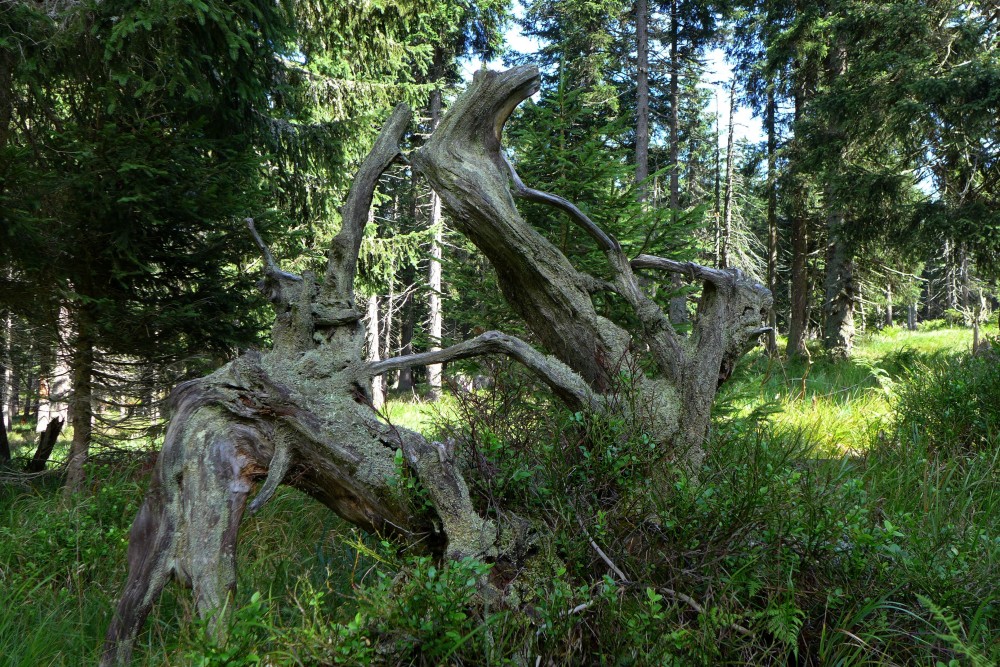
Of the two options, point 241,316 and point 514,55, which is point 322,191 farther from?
point 514,55

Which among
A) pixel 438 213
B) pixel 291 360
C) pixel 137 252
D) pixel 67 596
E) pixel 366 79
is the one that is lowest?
pixel 67 596

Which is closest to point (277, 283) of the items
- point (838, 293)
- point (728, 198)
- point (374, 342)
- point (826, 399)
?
point (826, 399)

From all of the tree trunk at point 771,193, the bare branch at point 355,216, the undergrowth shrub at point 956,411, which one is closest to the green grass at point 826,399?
the undergrowth shrub at point 956,411

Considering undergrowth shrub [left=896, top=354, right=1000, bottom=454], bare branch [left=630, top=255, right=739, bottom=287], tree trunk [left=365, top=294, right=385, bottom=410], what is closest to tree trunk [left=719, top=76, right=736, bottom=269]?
tree trunk [left=365, top=294, right=385, bottom=410]

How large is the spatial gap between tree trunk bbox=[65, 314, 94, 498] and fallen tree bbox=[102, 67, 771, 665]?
3.37m

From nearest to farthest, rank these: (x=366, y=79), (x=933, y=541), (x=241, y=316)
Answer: (x=933, y=541), (x=241, y=316), (x=366, y=79)

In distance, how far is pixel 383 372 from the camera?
3268 millimetres

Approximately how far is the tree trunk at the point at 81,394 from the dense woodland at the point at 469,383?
0.03m

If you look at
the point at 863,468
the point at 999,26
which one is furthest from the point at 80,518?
the point at 999,26

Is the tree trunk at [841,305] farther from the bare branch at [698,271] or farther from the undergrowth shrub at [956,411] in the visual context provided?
the bare branch at [698,271]

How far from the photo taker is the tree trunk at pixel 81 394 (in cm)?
547

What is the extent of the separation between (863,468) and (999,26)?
912cm

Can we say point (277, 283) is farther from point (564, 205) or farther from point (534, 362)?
point (564, 205)

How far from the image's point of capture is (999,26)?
9117 millimetres
